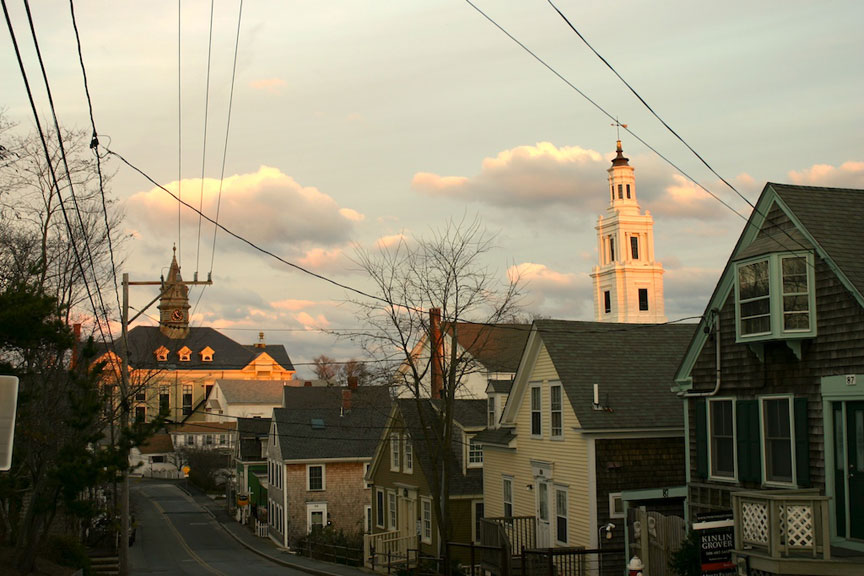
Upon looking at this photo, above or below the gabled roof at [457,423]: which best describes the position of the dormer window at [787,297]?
above

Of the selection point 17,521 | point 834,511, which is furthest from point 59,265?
point 834,511

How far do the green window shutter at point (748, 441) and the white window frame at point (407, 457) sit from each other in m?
21.0

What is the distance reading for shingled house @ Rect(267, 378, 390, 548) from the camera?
51.7 metres

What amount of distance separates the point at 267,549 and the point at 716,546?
38.0 meters

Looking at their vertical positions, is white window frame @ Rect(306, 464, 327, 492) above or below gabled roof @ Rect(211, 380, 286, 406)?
below

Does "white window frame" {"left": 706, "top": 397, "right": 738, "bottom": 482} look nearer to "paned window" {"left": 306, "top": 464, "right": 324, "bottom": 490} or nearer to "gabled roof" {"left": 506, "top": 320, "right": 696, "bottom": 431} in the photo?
"gabled roof" {"left": 506, "top": 320, "right": 696, "bottom": 431}

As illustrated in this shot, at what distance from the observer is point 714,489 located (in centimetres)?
1866

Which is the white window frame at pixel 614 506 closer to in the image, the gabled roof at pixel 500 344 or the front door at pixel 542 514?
the front door at pixel 542 514

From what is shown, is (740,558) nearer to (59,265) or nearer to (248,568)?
(59,265)

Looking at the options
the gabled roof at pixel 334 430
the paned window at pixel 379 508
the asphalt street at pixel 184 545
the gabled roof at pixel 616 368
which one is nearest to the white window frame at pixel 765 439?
→ the gabled roof at pixel 616 368

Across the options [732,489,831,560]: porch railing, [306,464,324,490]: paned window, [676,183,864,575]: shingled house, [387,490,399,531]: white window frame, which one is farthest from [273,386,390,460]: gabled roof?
[732,489,831,560]: porch railing

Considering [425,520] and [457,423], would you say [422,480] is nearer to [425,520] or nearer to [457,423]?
[425,520]

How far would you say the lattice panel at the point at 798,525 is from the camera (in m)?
13.9

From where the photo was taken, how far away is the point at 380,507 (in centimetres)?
4200
